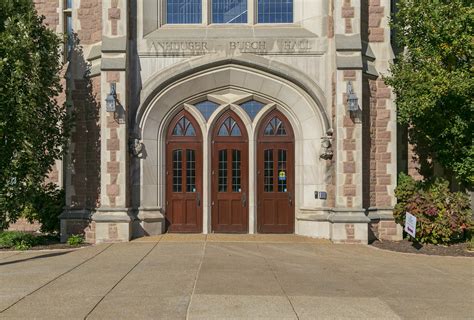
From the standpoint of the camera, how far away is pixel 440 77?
9.44 metres

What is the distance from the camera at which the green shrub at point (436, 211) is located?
1017 centimetres

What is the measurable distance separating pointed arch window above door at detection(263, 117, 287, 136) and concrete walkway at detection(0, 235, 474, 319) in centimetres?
295

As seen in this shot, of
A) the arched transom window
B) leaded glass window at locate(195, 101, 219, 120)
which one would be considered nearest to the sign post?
leaded glass window at locate(195, 101, 219, 120)

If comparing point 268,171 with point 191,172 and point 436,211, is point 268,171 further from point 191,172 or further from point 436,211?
point 436,211

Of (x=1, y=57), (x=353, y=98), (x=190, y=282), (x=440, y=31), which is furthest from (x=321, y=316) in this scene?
(x=1, y=57)

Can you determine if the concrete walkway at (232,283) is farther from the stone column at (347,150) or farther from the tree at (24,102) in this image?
the tree at (24,102)

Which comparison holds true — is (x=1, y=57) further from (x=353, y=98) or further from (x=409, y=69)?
(x=409, y=69)

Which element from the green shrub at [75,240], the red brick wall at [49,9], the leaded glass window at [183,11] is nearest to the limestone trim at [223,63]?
the leaded glass window at [183,11]

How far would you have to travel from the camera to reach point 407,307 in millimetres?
5809

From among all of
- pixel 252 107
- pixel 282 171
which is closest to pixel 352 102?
pixel 282 171

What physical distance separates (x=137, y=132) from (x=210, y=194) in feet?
7.60

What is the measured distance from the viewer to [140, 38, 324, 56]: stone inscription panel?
37.9 ft

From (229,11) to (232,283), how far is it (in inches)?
293

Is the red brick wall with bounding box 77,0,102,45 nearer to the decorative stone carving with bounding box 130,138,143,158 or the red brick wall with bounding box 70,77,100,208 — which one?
the red brick wall with bounding box 70,77,100,208
